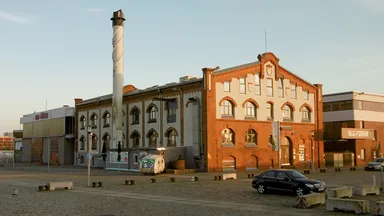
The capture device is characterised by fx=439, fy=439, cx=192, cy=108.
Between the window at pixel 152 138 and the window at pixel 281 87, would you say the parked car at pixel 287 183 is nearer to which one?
the window at pixel 152 138

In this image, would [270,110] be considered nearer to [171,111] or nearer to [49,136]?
[171,111]

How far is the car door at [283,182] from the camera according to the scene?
24736mm

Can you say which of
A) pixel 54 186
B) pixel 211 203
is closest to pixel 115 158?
pixel 54 186

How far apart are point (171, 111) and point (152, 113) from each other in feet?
14.3

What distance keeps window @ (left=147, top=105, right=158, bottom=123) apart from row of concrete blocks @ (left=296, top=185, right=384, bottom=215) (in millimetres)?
35187

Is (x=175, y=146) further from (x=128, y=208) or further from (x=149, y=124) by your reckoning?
(x=128, y=208)

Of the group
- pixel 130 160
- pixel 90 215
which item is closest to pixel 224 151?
pixel 130 160

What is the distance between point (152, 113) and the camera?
187ft

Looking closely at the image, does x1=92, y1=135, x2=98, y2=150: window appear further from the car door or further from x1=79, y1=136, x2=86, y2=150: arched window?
the car door

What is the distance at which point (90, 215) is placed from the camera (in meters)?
17.6

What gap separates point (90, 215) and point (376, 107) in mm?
64169

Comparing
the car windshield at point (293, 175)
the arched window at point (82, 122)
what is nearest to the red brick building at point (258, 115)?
the car windshield at point (293, 175)

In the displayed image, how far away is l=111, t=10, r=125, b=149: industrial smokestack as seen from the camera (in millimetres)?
59000

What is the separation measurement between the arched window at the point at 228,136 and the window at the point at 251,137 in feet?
7.24
